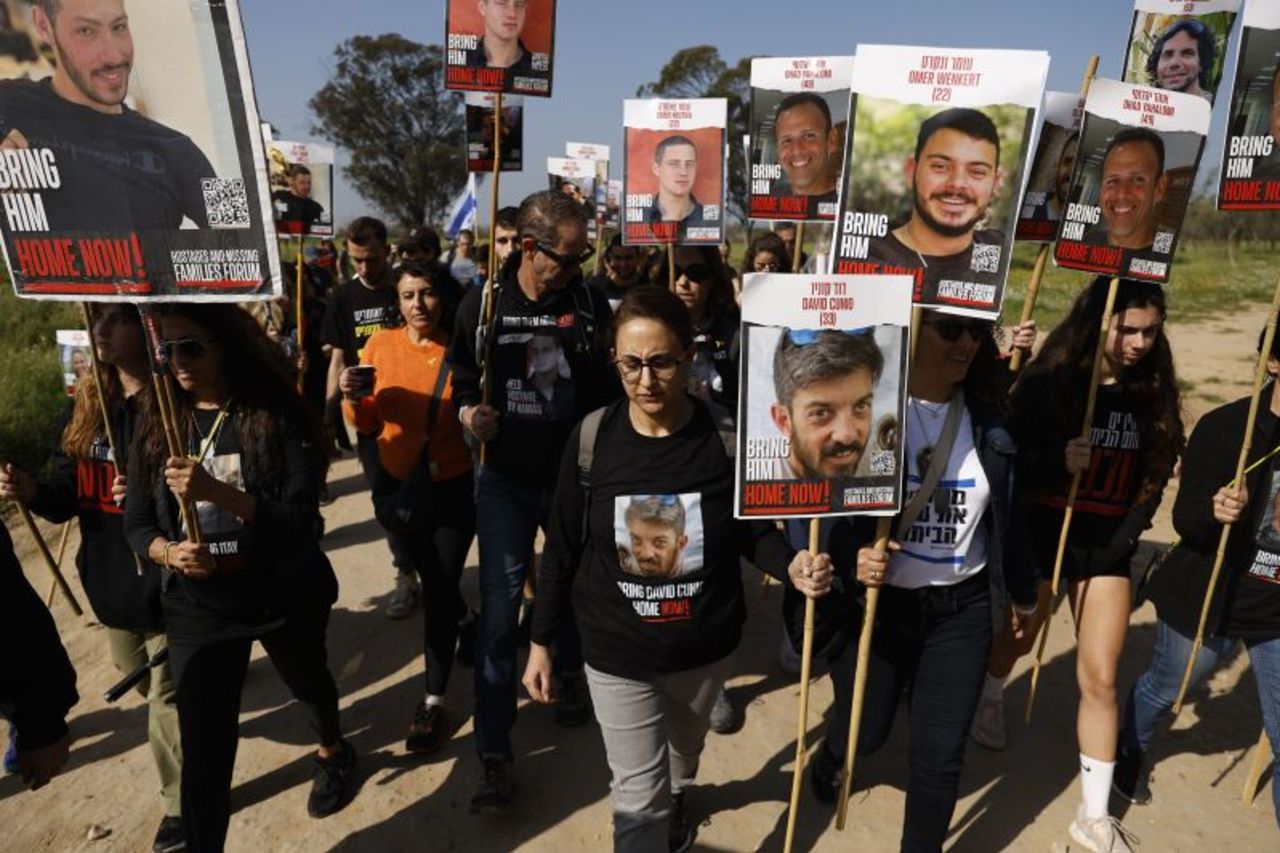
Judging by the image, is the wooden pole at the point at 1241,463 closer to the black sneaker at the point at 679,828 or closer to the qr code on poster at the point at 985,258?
the qr code on poster at the point at 985,258

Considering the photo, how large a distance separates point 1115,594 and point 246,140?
348cm

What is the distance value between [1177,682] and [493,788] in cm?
292

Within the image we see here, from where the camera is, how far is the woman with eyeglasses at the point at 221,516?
2.76 m

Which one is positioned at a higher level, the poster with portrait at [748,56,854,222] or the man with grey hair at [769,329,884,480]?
the poster with portrait at [748,56,854,222]

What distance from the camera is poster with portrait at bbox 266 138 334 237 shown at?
21.1 ft

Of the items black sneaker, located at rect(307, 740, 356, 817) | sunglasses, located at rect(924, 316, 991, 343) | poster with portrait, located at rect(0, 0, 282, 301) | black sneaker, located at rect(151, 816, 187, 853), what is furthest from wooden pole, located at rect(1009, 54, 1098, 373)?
black sneaker, located at rect(151, 816, 187, 853)

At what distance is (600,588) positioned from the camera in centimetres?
268

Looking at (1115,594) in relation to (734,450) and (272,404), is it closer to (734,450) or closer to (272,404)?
(734,450)

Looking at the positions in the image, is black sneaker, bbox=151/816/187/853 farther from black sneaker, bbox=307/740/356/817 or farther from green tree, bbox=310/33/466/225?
green tree, bbox=310/33/466/225

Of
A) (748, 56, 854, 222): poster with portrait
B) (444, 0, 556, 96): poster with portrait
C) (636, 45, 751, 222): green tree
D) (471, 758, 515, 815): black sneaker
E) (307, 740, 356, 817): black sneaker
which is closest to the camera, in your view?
(471, 758, 515, 815): black sneaker

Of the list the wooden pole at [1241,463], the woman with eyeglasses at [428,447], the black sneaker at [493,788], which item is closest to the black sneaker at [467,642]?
the woman with eyeglasses at [428,447]

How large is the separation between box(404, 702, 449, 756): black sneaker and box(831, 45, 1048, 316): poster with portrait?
2858mm

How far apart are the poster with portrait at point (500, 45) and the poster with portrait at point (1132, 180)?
241 cm

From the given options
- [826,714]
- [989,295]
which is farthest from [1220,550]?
[826,714]
